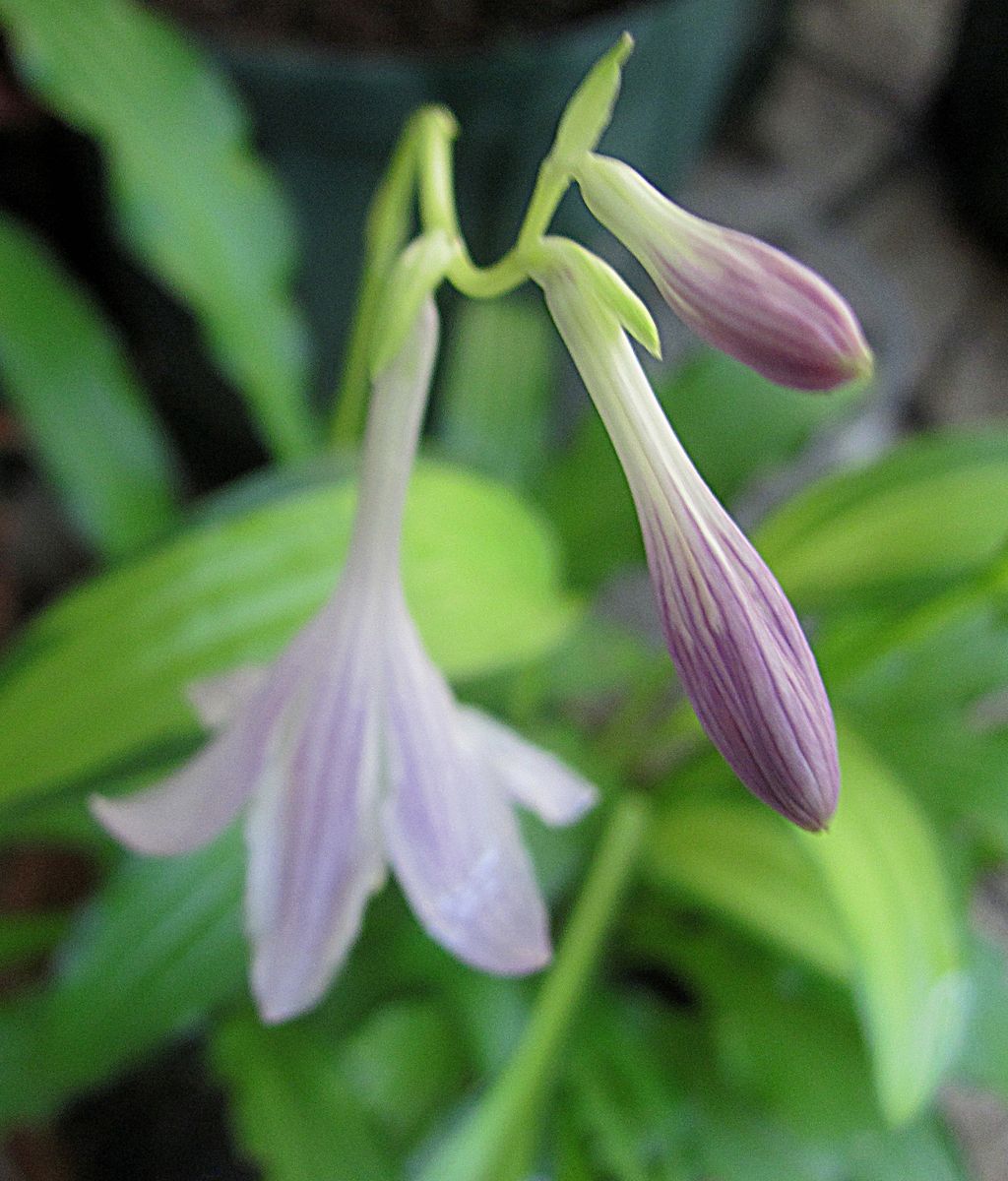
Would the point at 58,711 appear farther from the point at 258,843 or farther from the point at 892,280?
the point at 892,280

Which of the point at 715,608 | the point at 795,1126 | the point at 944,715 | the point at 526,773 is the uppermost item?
the point at 715,608

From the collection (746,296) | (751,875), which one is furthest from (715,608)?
(751,875)

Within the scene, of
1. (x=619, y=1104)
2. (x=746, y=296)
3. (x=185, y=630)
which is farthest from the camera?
(x=619, y=1104)

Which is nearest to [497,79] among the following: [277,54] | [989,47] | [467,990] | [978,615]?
[277,54]

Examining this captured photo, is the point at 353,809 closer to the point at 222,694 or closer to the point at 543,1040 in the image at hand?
the point at 222,694

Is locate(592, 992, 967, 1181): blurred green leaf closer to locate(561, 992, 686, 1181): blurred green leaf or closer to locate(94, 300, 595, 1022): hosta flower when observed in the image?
locate(561, 992, 686, 1181): blurred green leaf
